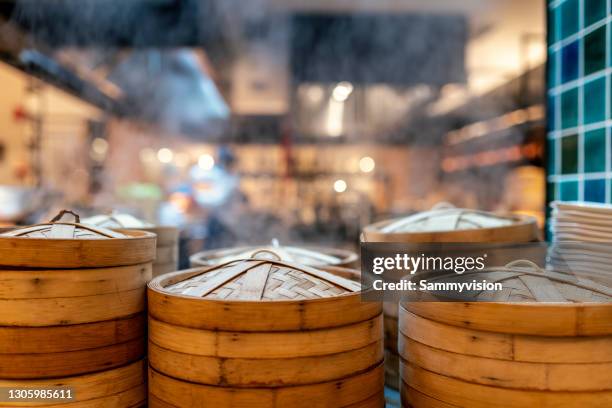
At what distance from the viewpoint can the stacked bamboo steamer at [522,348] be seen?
1192 millimetres

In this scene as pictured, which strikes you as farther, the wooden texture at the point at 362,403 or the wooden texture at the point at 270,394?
the wooden texture at the point at 362,403

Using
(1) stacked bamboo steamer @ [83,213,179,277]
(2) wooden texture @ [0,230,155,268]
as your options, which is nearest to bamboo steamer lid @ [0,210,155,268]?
(2) wooden texture @ [0,230,155,268]

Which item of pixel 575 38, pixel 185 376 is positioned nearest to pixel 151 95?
pixel 575 38

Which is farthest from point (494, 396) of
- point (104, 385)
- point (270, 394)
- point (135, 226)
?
point (135, 226)

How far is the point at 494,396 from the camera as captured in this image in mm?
1247

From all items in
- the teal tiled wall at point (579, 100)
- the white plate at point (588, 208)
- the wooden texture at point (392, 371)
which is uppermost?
the teal tiled wall at point (579, 100)

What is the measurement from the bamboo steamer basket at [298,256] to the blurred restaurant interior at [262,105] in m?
1.28

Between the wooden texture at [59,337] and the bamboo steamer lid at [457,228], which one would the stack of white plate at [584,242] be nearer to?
the bamboo steamer lid at [457,228]

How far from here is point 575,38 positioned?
8.82ft

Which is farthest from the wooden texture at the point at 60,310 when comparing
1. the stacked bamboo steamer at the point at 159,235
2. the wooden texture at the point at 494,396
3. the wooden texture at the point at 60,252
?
the wooden texture at the point at 494,396

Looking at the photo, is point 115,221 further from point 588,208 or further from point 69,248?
point 588,208

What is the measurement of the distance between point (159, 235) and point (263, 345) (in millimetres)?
1173

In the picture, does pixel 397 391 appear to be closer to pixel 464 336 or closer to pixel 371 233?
pixel 371 233

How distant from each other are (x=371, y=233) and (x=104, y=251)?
3.63ft
